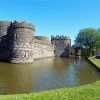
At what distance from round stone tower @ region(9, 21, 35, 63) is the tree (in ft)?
140

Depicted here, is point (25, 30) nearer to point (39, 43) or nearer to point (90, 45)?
point (39, 43)

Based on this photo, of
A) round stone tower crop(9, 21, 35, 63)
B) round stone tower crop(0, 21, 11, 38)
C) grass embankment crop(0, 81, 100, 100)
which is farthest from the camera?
round stone tower crop(0, 21, 11, 38)

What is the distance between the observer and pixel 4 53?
133 feet

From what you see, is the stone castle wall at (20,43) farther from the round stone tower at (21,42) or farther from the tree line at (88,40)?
the tree line at (88,40)

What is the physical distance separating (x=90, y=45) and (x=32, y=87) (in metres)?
62.8

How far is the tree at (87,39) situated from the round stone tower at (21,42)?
4277 cm

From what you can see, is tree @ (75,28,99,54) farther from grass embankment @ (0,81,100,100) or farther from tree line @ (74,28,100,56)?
grass embankment @ (0,81,100,100)

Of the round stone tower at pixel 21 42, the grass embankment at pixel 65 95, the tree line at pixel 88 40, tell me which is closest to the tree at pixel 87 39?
the tree line at pixel 88 40

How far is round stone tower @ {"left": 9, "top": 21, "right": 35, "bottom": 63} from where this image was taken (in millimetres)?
36531

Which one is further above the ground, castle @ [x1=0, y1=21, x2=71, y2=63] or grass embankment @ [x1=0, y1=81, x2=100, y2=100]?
castle @ [x1=0, y1=21, x2=71, y2=63]

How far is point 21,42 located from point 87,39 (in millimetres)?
45164

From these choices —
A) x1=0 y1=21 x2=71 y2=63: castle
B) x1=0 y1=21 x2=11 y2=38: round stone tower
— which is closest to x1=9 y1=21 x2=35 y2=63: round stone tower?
x1=0 y1=21 x2=71 y2=63: castle

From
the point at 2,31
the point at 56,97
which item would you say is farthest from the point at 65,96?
the point at 2,31

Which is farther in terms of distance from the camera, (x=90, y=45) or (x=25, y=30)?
(x=90, y=45)
